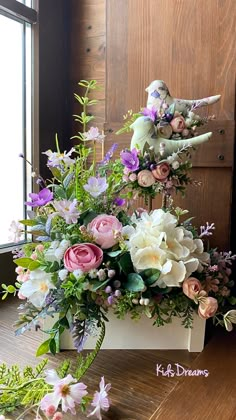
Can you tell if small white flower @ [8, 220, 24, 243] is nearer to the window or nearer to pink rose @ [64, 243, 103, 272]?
pink rose @ [64, 243, 103, 272]

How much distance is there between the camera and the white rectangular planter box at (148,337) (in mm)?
687

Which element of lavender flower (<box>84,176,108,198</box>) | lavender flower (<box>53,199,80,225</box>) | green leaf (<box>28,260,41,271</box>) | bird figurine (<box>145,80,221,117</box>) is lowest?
green leaf (<box>28,260,41,271</box>)

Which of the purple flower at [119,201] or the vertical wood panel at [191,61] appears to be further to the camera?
the vertical wood panel at [191,61]

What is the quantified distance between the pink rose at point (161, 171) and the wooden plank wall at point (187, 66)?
0.80 feet

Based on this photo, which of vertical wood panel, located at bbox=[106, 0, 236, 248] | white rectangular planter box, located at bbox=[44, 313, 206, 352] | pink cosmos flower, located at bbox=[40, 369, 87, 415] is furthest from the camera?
vertical wood panel, located at bbox=[106, 0, 236, 248]

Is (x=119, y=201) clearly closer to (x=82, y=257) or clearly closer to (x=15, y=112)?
(x=82, y=257)

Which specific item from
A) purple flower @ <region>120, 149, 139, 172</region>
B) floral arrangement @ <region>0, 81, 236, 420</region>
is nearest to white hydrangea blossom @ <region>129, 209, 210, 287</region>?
floral arrangement @ <region>0, 81, 236, 420</region>

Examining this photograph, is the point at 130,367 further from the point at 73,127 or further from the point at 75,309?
the point at 73,127

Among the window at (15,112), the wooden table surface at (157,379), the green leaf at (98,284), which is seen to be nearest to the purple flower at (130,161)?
the green leaf at (98,284)

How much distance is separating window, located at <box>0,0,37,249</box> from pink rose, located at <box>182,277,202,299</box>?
62 cm

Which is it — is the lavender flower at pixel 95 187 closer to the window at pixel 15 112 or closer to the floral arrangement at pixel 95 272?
the floral arrangement at pixel 95 272

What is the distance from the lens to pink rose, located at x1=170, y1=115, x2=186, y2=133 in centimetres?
73

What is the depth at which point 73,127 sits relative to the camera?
121cm

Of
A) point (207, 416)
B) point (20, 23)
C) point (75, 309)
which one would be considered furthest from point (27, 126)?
point (207, 416)
